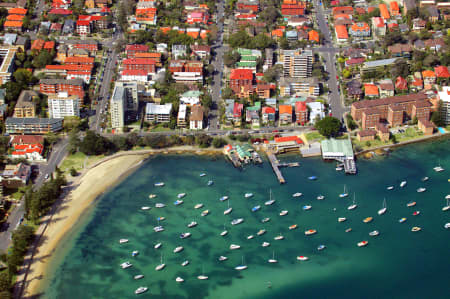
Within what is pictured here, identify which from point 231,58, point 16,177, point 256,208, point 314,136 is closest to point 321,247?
point 256,208

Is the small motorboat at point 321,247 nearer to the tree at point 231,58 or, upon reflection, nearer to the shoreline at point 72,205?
the shoreline at point 72,205

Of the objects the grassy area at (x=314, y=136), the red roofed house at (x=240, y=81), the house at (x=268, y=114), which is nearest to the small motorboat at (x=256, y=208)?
the grassy area at (x=314, y=136)

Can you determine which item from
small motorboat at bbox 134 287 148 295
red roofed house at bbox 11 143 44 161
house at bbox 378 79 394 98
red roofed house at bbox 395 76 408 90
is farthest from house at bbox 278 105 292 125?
small motorboat at bbox 134 287 148 295

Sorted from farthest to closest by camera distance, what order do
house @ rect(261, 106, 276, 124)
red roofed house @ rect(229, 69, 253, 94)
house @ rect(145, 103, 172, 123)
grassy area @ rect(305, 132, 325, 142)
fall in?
red roofed house @ rect(229, 69, 253, 94), house @ rect(261, 106, 276, 124), house @ rect(145, 103, 172, 123), grassy area @ rect(305, 132, 325, 142)

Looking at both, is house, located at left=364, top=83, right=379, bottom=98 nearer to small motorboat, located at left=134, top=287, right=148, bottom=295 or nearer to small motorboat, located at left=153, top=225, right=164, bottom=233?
small motorboat, located at left=153, top=225, right=164, bottom=233

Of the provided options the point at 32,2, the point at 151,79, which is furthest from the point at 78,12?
the point at 151,79

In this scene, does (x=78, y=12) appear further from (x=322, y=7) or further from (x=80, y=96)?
(x=322, y=7)
